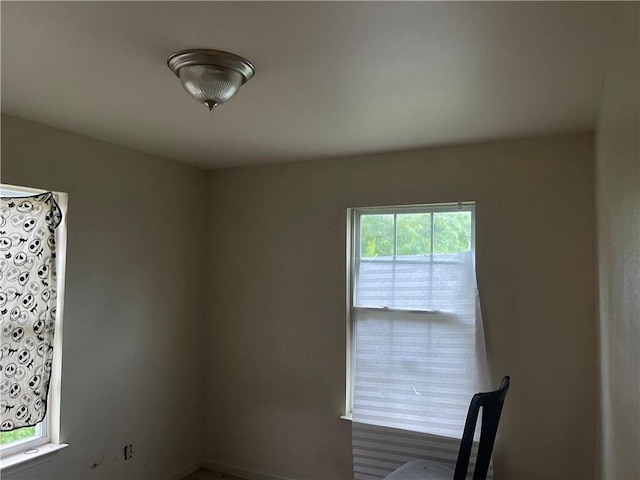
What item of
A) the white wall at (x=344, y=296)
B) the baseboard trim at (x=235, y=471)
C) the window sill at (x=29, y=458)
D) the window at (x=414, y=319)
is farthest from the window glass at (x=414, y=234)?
the window sill at (x=29, y=458)

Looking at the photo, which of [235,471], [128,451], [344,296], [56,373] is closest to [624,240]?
[344,296]

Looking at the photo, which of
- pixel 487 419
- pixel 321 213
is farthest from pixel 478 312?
pixel 321 213

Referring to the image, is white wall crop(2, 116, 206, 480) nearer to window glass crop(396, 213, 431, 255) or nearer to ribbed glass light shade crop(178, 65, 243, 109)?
ribbed glass light shade crop(178, 65, 243, 109)

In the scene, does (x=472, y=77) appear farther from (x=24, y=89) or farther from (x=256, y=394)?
(x=256, y=394)

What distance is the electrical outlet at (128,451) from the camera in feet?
10.6

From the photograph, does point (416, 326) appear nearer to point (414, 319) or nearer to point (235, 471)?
point (414, 319)

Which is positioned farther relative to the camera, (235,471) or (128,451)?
(235,471)

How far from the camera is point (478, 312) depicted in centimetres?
301

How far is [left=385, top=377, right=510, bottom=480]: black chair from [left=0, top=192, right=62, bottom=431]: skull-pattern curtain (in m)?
2.01

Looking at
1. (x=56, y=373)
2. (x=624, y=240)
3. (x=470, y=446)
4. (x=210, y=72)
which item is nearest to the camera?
(x=624, y=240)

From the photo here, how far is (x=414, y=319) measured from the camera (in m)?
3.22

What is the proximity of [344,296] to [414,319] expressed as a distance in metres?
0.51

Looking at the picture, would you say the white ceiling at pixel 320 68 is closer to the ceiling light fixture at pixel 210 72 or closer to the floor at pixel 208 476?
the ceiling light fixture at pixel 210 72

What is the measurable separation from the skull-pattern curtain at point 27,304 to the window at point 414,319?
6.10 feet
